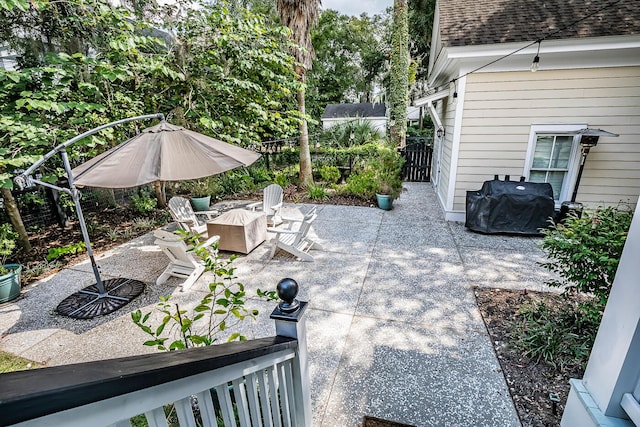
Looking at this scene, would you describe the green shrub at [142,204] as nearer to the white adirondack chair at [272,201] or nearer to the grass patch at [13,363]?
the white adirondack chair at [272,201]

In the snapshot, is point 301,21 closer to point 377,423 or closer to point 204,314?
point 204,314

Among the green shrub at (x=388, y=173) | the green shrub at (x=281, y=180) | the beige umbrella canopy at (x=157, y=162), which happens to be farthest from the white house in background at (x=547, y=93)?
the green shrub at (x=281, y=180)

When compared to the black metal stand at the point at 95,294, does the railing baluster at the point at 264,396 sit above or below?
above

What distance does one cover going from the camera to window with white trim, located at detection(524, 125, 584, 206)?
623cm

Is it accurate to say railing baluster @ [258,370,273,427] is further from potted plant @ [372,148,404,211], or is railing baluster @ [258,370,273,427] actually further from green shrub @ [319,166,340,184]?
green shrub @ [319,166,340,184]

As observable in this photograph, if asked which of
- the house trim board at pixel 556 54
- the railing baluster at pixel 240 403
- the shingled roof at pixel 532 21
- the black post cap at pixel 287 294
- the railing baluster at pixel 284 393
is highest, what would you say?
the shingled roof at pixel 532 21

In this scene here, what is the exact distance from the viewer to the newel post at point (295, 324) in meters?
1.62

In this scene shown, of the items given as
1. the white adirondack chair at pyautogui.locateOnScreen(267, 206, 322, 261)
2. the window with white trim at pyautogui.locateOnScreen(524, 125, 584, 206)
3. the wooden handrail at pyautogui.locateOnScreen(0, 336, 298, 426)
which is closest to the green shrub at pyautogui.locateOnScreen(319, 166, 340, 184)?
the white adirondack chair at pyautogui.locateOnScreen(267, 206, 322, 261)

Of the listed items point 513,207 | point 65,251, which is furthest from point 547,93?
point 65,251

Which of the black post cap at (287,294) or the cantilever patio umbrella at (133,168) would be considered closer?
the black post cap at (287,294)

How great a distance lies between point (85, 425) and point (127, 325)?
3691 mm

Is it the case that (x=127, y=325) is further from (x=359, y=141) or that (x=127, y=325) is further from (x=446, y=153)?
(x=359, y=141)

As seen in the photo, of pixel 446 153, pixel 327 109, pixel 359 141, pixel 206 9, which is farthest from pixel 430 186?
pixel 327 109

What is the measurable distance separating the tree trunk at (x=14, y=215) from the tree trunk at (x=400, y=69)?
1263 centimetres
